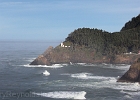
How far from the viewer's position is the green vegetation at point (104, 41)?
424 feet

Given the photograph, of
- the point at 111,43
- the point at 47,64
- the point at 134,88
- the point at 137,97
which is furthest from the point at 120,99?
the point at 111,43

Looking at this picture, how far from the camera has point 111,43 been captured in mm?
136625

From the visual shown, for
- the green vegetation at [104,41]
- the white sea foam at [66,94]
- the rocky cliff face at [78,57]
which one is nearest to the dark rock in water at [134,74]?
the white sea foam at [66,94]

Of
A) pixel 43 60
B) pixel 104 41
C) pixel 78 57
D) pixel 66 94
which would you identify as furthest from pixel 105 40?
pixel 66 94

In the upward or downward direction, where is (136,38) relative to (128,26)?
downward

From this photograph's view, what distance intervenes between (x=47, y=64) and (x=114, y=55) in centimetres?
3138

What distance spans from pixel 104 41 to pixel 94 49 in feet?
31.5

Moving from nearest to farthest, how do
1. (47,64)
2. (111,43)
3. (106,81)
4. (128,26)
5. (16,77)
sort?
(106,81) → (16,77) → (47,64) → (111,43) → (128,26)

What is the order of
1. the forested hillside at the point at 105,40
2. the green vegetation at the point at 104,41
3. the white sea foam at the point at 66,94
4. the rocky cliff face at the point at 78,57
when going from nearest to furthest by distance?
the white sea foam at the point at 66,94 → the rocky cliff face at the point at 78,57 → the green vegetation at the point at 104,41 → the forested hillside at the point at 105,40

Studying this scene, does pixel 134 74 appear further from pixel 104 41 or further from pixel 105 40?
pixel 105 40

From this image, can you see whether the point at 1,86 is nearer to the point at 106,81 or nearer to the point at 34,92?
the point at 34,92

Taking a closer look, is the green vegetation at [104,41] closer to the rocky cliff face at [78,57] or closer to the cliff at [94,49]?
the cliff at [94,49]

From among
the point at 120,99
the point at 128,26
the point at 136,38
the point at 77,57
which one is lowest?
the point at 120,99

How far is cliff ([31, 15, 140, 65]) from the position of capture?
124 metres
